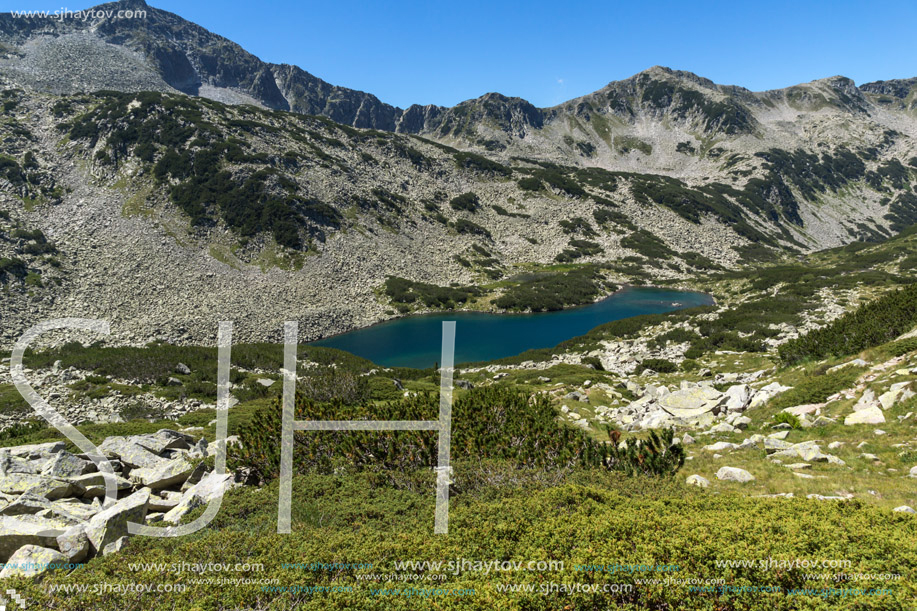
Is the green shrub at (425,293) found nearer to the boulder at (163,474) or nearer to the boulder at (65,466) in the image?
the boulder at (163,474)

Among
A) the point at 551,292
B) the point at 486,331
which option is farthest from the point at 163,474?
the point at 551,292

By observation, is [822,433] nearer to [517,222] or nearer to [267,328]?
[267,328]

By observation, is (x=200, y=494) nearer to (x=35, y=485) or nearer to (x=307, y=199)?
(x=35, y=485)

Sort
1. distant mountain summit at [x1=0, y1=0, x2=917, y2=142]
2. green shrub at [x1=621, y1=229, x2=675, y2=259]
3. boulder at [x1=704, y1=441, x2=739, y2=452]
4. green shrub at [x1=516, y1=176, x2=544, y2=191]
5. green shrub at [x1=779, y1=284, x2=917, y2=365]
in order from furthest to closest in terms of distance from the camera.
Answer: distant mountain summit at [x1=0, y1=0, x2=917, y2=142]
green shrub at [x1=516, y1=176, x2=544, y2=191]
green shrub at [x1=621, y1=229, x2=675, y2=259]
green shrub at [x1=779, y1=284, x2=917, y2=365]
boulder at [x1=704, y1=441, x2=739, y2=452]

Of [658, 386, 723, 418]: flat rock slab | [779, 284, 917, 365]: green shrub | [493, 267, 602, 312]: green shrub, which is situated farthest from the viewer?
[493, 267, 602, 312]: green shrub

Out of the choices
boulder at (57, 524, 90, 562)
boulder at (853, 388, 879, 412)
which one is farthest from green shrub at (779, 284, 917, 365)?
boulder at (57, 524, 90, 562)

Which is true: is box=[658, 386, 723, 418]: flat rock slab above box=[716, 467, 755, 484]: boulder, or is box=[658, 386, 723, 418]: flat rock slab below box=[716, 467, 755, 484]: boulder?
below

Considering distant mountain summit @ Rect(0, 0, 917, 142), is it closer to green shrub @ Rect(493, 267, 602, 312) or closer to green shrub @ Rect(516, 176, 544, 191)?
green shrub @ Rect(516, 176, 544, 191)
